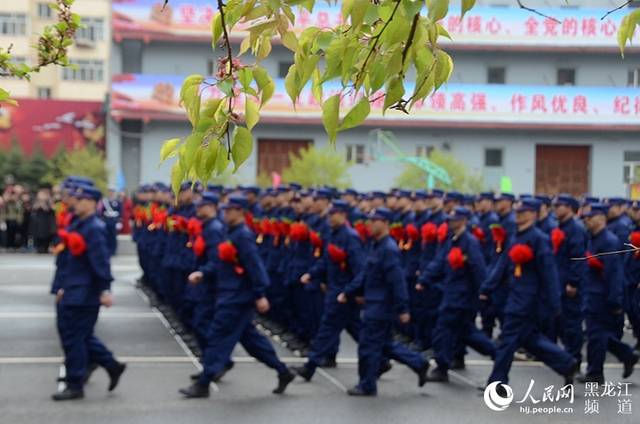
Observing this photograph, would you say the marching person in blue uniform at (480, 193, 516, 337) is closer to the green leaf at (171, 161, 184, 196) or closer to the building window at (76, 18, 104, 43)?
the green leaf at (171, 161, 184, 196)

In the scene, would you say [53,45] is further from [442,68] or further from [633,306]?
[633,306]

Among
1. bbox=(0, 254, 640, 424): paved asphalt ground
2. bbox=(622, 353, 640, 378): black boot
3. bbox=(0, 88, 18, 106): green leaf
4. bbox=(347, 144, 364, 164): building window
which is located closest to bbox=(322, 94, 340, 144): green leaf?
bbox=(0, 88, 18, 106): green leaf

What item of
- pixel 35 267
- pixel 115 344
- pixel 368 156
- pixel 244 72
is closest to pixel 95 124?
pixel 368 156

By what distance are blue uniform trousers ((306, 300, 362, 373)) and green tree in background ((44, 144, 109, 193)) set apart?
2429cm

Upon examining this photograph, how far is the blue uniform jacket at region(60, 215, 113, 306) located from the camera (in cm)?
880

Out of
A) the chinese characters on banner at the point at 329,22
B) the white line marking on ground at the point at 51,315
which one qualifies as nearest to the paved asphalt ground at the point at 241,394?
the white line marking on ground at the point at 51,315

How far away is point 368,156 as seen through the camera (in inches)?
1490

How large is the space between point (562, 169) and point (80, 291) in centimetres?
2406

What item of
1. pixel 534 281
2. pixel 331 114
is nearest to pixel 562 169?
pixel 534 281

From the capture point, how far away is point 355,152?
37.8 meters

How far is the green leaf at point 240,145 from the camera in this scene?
3051mm

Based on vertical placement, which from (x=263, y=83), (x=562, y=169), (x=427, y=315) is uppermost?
(x=562, y=169)

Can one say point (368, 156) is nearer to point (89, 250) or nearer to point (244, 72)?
point (89, 250)

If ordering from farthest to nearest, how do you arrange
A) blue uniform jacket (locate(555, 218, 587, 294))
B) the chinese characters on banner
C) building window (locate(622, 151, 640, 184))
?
1. the chinese characters on banner
2. blue uniform jacket (locate(555, 218, 587, 294))
3. building window (locate(622, 151, 640, 184))
